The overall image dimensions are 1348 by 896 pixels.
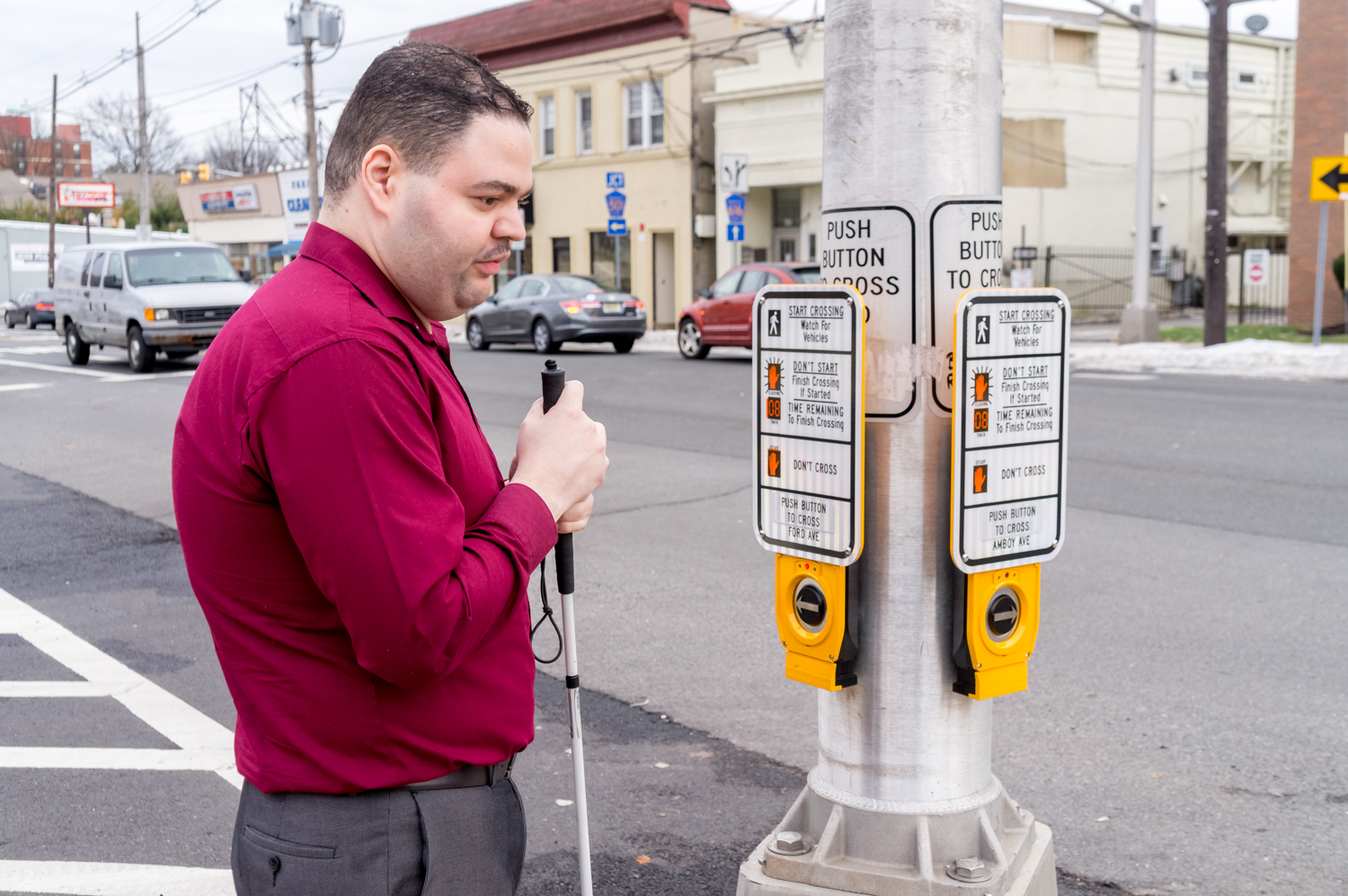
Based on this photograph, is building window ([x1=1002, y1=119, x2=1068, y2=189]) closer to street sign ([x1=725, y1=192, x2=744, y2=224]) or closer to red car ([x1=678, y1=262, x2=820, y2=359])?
street sign ([x1=725, y1=192, x2=744, y2=224])

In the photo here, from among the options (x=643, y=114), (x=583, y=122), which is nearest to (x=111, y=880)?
(x=643, y=114)

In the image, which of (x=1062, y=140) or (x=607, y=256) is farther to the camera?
(x=607, y=256)

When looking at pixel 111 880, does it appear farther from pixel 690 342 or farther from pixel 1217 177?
pixel 1217 177

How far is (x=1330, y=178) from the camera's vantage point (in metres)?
19.6

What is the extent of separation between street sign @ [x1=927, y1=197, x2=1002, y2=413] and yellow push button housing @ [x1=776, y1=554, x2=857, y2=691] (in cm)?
42

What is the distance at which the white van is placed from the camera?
67.0 ft

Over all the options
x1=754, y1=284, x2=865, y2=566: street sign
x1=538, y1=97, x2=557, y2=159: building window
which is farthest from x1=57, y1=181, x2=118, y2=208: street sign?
x1=754, y1=284, x2=865, y2=566: street sign

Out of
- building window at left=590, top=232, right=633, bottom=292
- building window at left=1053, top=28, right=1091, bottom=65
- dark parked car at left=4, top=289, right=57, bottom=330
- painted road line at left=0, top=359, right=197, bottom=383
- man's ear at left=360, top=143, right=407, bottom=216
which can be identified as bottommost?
painted road line at left=0, top=359, right=197, bottom=383

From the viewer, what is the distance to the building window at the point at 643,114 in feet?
113

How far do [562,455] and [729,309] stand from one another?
19.6m

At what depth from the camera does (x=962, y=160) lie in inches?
101

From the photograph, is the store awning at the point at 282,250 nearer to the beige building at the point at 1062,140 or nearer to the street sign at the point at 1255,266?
the beige building at the point at 1062,140

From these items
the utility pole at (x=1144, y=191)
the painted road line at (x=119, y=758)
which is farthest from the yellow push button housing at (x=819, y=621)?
the utility pole at (x=1144, y=191)

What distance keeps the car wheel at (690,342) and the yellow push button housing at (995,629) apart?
19.6 metres
